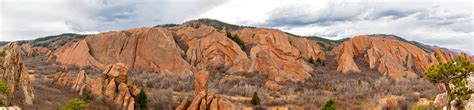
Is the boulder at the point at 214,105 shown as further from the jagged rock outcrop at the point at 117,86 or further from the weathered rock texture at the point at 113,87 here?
the jagged rock outcrop at the point at 117,86

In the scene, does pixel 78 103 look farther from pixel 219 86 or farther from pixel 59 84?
pixel 219 86

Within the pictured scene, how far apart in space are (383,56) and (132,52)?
4322cm

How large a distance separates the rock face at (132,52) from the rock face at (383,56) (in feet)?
95.8

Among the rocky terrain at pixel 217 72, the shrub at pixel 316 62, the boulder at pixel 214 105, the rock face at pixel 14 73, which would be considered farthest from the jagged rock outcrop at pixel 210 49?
the rock face at pixel 14 73

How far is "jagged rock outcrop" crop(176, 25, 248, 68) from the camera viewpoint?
244 ft

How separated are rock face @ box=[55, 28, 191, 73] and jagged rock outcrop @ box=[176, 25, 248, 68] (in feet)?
9.01

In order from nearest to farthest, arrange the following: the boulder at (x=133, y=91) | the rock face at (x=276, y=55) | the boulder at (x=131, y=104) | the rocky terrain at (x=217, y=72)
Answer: the boulder at (x=131, y=104) → the rocky terrain at (x=217, y=72) → the boulder at (x=133, y=91) → the rock face at (x=276, y=55)

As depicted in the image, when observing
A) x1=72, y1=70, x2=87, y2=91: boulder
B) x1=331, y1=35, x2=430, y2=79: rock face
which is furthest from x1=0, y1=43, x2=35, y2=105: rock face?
x1=331, y1=35, x2=430, y2=79: rock face

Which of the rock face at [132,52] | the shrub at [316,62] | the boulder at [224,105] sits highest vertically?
the rock face at [132,52]

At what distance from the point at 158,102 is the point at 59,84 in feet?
31.3

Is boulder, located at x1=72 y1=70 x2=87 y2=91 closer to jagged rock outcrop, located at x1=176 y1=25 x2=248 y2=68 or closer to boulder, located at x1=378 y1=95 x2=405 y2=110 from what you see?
boulder, located at x1=378 y1=95 x2=405 y2=110

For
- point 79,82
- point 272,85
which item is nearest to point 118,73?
point 79,82

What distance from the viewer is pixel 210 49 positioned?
254 ft

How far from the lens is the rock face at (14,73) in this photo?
109 feet
